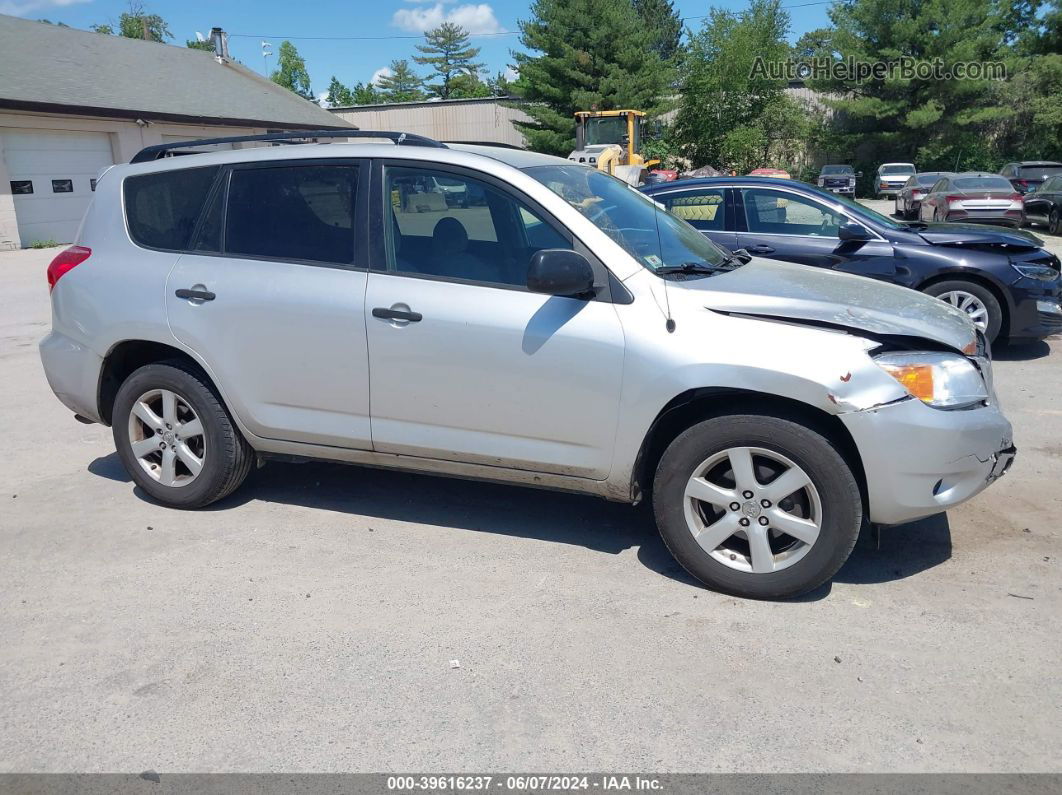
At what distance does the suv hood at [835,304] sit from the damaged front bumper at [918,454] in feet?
1.15

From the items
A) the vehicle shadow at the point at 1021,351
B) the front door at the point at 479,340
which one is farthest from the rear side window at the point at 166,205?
the vehicle shadow at the point at 1021,351

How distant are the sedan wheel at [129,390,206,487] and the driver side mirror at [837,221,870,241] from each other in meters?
5.65

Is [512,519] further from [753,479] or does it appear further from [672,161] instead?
[672,161]

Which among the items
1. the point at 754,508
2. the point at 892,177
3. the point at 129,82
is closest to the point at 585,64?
the point at 892,177

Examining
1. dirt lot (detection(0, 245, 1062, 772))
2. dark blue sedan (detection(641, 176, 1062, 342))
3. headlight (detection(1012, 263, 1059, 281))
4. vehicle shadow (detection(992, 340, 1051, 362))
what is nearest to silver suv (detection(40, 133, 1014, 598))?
dirt lot (detection(0, 245, 1062, 772))

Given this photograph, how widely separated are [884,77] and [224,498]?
4349 centimetres

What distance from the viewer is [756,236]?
8.03 m

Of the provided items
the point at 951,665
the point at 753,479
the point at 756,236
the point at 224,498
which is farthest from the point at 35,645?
the point at 756,236

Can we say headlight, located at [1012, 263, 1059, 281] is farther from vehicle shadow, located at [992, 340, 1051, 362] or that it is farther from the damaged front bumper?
the damaged front bumper

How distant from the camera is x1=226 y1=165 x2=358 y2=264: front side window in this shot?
443 cm

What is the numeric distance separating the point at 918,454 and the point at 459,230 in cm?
231

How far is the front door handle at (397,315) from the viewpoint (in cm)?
415

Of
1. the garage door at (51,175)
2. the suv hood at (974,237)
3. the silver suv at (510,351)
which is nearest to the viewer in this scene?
the silver suv at (510,351)

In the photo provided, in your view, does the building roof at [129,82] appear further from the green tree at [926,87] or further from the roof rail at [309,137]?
the green tree at [926,87]
